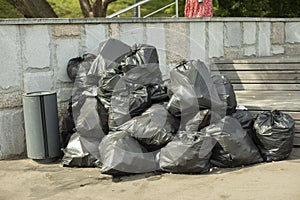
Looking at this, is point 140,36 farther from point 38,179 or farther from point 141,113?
point 38,179

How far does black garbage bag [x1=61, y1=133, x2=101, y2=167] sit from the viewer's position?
4566 mm

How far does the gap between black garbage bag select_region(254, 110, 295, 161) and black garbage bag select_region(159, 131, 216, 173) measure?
58 centimetres

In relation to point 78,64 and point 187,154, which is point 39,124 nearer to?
point 78,64

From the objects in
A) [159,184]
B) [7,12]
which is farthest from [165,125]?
[7,12]

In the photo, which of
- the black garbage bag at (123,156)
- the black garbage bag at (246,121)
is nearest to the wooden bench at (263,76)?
the black garbage bag at (246,121)

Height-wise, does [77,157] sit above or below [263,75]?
below

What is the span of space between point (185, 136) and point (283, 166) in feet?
3.34

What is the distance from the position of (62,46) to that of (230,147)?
7.73 ft

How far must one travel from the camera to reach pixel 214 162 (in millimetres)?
4418

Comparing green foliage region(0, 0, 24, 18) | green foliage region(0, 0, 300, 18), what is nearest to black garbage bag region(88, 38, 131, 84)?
green foliage region(0, 0, 300, 18)

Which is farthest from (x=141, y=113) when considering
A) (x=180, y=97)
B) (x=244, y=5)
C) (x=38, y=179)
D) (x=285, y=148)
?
(x=244, y=5)

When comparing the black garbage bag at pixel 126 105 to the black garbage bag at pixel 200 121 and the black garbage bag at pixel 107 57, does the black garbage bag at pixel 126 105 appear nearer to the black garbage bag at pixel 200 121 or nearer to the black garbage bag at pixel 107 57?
the black garbage bag at pixel 107 57

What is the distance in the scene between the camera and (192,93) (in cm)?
442

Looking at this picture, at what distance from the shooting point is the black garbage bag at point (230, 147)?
14.3 ft
